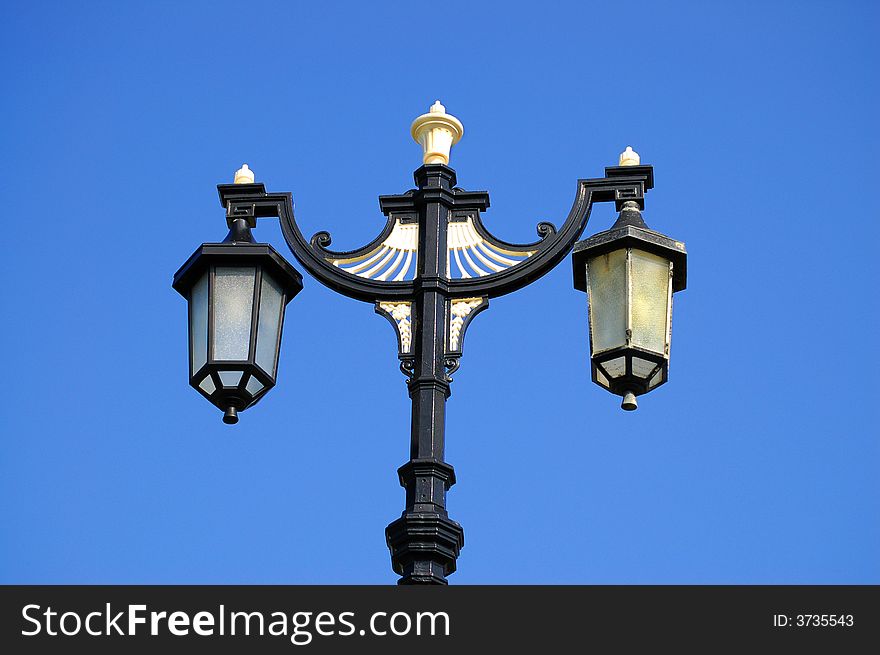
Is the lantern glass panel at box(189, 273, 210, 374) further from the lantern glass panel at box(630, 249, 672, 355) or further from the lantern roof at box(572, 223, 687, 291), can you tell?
the lantern glass panel at box(630, 249, 672, 355)

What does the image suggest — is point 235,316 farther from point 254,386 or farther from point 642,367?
point 642,367

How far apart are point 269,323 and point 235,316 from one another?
20 cm

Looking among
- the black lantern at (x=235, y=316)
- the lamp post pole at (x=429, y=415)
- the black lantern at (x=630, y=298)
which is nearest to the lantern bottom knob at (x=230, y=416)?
the black lantern at (x=235, y=316)

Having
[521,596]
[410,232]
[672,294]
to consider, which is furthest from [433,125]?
[521,596]

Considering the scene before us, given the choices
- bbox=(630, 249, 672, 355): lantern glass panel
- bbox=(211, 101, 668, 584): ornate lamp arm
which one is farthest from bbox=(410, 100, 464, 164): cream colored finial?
bbox=(630, 249, 672, 355): lantern glass panel

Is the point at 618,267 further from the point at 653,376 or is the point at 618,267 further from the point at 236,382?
the point at 236,382

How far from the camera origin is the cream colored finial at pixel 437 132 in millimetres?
16516

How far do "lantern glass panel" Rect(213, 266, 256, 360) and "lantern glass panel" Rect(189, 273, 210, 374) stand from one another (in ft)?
0.23

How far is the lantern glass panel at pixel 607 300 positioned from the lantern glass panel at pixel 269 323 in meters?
1.50

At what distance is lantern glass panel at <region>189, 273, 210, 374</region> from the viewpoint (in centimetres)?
1563

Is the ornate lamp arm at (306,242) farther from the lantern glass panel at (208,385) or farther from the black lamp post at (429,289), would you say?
the lantern glass panel at (208,385)

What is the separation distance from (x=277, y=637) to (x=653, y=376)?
2.22 metres

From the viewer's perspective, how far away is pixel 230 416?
15602mm

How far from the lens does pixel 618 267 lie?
15477 millimetres
